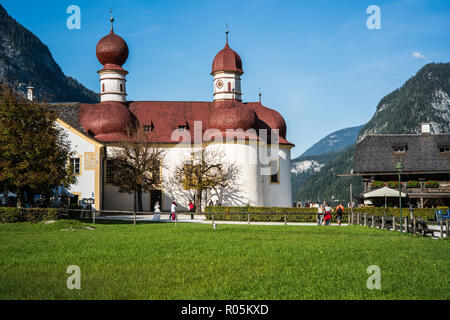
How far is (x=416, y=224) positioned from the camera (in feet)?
78.3

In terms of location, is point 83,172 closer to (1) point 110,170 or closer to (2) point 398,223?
(1) point 110,170

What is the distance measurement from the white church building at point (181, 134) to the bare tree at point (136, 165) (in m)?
1.21

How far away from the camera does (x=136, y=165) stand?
46.1 m

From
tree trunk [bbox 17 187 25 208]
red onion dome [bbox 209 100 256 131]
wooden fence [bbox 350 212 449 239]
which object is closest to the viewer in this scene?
wooden fence [bbox 350 212 449 239]

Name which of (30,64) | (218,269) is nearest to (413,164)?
(218,269)

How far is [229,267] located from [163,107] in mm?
42668

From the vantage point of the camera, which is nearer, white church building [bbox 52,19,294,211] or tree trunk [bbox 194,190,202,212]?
white church building [bbox 52,19,294,211]

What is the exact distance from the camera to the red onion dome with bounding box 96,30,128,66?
5181cm

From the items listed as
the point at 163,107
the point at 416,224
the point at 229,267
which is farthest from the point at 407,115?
the point at 229,267

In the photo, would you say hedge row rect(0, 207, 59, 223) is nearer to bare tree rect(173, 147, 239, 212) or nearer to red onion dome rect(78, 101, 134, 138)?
bare tree rect(173, 147, 239, 212)

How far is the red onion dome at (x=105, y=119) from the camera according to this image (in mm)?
49375

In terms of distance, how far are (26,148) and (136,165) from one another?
16821 millimetres

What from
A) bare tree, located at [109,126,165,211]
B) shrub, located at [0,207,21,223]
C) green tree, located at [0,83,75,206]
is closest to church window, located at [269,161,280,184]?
bare tree, located at [109,126,165,211]
